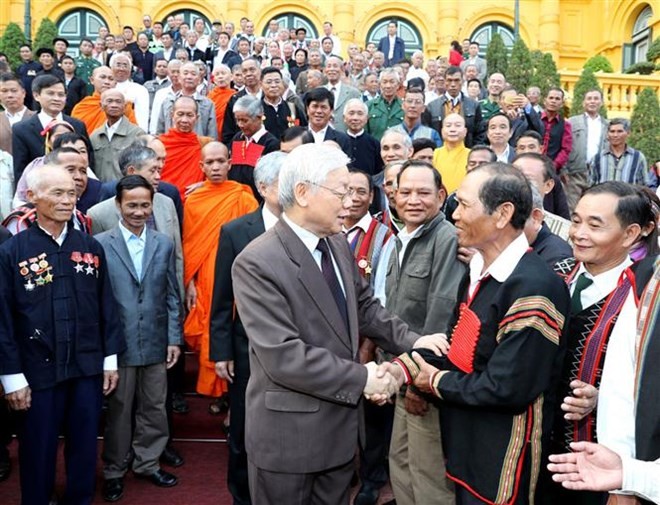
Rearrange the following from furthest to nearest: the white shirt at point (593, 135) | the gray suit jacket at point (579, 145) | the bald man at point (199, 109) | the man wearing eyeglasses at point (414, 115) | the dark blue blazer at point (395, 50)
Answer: the dark blue blazer at point (395, 50), the white shirt at point (593, 135), the gray suit jacket at point (579, 145), the bald man at point (199, 109), the man wearing eyeglasses at point (414, 115)

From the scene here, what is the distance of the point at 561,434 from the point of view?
241 centimetres

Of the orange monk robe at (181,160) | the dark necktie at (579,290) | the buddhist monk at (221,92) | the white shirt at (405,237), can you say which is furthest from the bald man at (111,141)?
the dark necktie at (579,290)

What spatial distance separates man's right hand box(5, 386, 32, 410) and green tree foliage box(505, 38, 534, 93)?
11.9 m

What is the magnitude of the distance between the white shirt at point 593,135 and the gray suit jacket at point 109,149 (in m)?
5.15

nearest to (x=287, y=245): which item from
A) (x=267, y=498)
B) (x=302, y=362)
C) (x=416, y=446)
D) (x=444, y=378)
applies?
(x=302, y=362)

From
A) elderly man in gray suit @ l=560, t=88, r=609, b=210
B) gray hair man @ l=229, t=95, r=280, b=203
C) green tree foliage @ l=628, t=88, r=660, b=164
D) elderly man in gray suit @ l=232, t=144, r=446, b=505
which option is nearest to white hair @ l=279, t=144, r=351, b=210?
elderly man in gray suit @ l=232, t=144, r=446, b=505

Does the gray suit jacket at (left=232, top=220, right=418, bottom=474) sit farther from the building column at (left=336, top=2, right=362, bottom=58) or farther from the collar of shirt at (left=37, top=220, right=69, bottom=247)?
the building column at (left=336, top=2, right=362, bottom=58)

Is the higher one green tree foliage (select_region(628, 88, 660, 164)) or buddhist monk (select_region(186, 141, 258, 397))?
green tree foliage (select_region(628, 88, 660, 164))

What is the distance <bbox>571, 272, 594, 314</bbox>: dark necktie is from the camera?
7.98 ft

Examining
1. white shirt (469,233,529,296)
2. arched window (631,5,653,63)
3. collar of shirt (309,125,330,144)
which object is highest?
arched window (631,5,653,63)

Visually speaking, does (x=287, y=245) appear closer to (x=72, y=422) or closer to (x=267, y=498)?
(x=267, y=498)

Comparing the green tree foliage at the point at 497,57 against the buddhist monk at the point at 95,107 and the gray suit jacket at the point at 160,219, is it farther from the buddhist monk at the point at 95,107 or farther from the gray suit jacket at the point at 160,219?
the gray suit jacket at the point at 160,219

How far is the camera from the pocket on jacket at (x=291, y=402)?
7.39ft

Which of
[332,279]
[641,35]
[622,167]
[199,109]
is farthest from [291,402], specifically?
[641,35]
